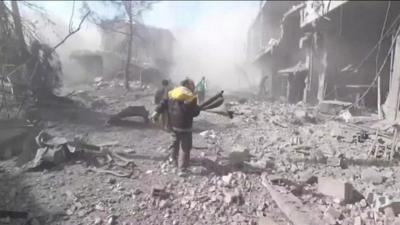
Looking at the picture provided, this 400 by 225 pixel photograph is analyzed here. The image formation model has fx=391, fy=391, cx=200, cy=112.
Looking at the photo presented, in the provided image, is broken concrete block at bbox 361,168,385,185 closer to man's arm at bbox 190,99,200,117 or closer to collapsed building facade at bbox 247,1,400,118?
man's arm at bbox 190,99,200,117

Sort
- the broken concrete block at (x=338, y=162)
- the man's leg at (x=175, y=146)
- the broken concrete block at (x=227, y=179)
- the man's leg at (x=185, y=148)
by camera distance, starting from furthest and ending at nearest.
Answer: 1. the broken concrete block at (x=338, y=162)
2. the man's leg at (x=175, y=146)
3. the man's leg at (x=185, y=148)
4. the broken concrete block at (x=227, y=179)

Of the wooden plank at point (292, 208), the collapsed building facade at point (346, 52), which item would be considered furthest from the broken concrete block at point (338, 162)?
the collapsed building facade at point (346, 52)

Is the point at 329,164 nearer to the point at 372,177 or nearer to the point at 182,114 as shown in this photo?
the point at 372,177

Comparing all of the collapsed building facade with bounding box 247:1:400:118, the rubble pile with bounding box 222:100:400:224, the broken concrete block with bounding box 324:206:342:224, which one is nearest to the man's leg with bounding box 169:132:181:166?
the rubble pile with bounding box 222:100:400:224

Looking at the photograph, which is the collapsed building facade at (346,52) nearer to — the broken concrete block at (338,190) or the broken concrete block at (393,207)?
the broken concrete block at (338,190)

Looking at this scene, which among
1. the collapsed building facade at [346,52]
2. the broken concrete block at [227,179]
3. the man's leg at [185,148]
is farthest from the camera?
the collapsed building facade at [346,52]

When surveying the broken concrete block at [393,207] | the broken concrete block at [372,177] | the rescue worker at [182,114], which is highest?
the rescue worker at [182,114]

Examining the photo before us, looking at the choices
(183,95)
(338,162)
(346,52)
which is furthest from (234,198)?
(346,52)

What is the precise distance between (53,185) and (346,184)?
418 centimetres

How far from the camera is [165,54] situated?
40875mm

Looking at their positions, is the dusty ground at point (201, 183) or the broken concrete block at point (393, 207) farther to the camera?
the dusty ground at point (201, 183)

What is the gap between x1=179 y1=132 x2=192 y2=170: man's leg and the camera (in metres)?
6.38

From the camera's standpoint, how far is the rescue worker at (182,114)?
626 cm

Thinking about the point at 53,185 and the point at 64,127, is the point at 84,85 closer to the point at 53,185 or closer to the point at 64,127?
the point at 64,127
